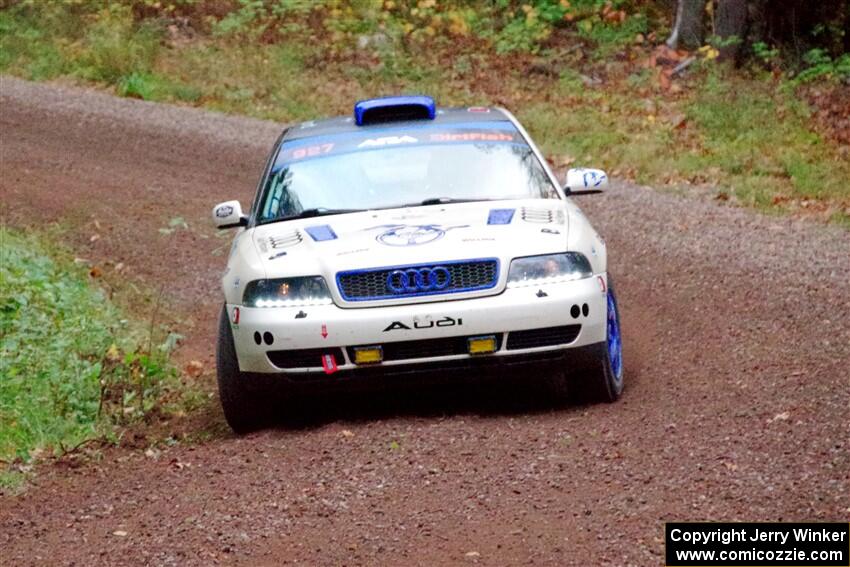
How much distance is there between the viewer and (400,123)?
8984mm

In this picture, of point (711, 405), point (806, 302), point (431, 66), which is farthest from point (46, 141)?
point (711, 405)

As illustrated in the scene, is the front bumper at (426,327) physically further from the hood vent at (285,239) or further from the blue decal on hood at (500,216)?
the blue decal on hood at (500,216)

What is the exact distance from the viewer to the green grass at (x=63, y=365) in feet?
26.9

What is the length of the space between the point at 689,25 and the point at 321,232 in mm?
14500

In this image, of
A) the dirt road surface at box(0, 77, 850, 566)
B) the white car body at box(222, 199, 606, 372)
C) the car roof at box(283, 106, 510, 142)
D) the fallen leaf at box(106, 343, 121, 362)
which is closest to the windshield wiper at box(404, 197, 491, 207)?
the white car body at box(222, 199, 606, 372)

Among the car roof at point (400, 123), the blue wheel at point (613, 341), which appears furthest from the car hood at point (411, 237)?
the car roof at point (400, 123)

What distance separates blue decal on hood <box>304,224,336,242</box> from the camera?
7.54 meters

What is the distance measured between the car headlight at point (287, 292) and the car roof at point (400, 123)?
6.23 ft

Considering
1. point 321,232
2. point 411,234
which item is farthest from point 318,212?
point 411,234

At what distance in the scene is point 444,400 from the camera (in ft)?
26.6

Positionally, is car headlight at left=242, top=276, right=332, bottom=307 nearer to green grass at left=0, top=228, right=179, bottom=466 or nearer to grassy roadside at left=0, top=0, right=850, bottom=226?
green grass at left=0, top=228, right=179, bottom=466

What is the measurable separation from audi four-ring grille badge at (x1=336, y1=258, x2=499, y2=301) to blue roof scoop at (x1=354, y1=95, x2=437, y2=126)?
2.14 meters

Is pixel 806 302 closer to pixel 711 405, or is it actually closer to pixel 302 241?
pixel 711 405

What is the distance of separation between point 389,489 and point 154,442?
2.12m
